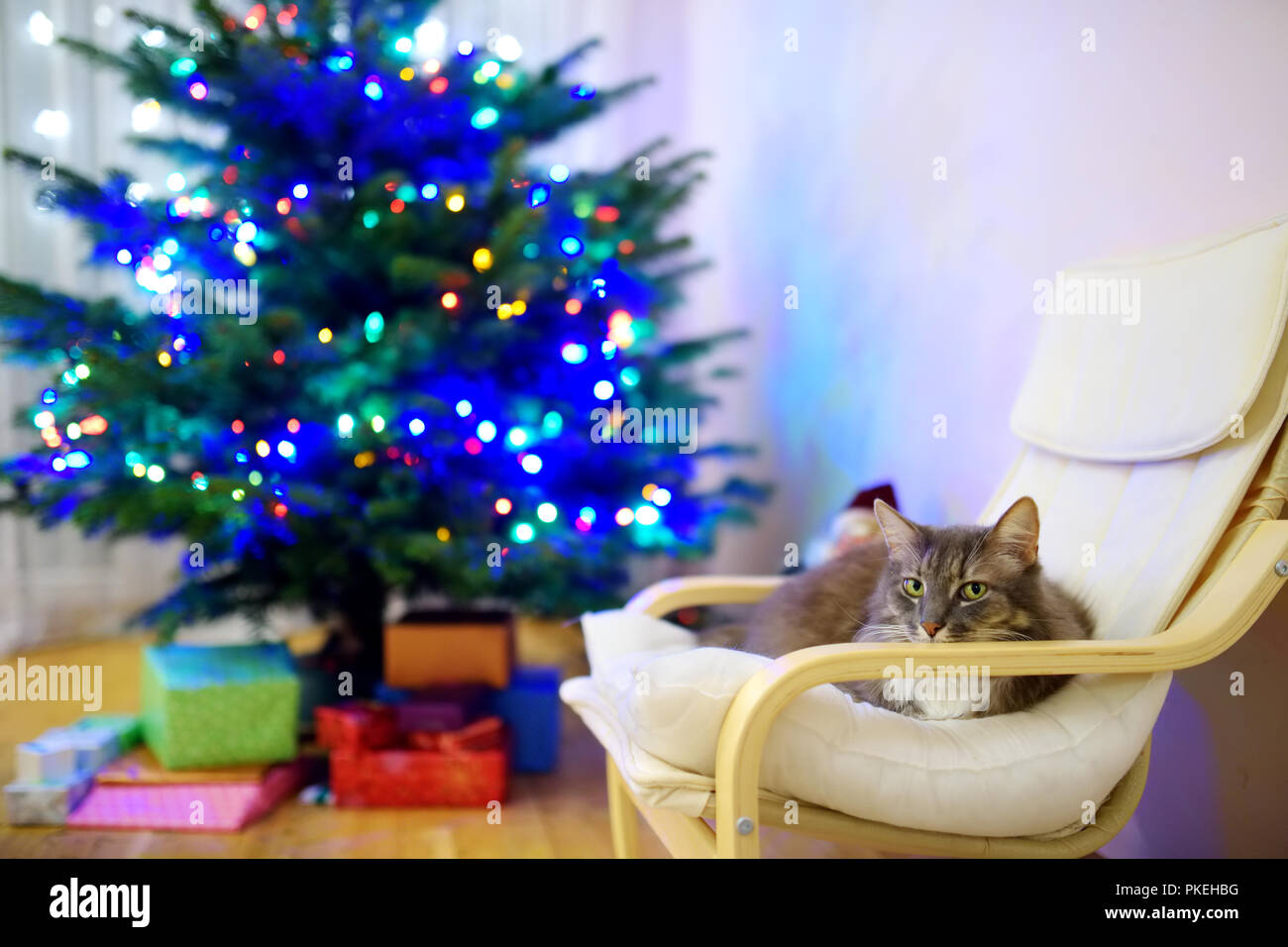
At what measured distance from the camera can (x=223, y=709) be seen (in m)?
2.03

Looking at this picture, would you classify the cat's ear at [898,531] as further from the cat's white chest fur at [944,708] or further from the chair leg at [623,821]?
the chair leg at [623,821]

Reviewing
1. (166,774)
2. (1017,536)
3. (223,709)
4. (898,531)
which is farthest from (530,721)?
(1017,536)

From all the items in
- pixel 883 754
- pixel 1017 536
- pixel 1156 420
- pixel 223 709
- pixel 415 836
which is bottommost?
pixel 415 836

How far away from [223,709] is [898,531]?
59.9 inches

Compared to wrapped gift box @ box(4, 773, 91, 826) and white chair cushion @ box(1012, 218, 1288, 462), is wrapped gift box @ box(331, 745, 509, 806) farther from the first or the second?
white chair cushion @ box(1012, 218, 1288, 462)

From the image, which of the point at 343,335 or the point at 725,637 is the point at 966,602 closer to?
the point at 725,637

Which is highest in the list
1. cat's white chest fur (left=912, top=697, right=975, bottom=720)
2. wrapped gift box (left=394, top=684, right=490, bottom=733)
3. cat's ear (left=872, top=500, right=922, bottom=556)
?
cat's ear (left=872, top=500, right=922, bottom=556)

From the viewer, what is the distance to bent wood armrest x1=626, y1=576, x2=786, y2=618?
1656 mm

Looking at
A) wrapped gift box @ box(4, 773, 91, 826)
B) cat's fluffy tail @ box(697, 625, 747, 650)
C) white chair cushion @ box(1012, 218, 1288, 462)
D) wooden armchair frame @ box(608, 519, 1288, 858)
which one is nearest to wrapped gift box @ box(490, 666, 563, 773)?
cat's fluffy tail @ box(697, 625, 747, 650)

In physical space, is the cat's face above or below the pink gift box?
above

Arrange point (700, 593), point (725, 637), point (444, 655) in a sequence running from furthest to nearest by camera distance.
A: point (444, 655) → point (700, 593) → point (725, 637)

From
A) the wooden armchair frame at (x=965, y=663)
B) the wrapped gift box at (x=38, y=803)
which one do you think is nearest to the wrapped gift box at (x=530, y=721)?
the wrapped gift box at (x=38, y=803)

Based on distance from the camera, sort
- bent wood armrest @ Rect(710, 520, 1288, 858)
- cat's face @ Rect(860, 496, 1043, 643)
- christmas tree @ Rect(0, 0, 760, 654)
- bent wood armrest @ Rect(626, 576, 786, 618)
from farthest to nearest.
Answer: christmas tree @ Rect(0, 0, 760, 654) → bent wood armrest @ Rect(626, 576, 786, 618) → cat's face @ Rect(860, 496, 1043, 643) → bent wood armrest @ Rect(710, 520, 1288, 858)

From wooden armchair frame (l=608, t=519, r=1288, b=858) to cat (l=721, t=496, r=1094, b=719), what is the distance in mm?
84
